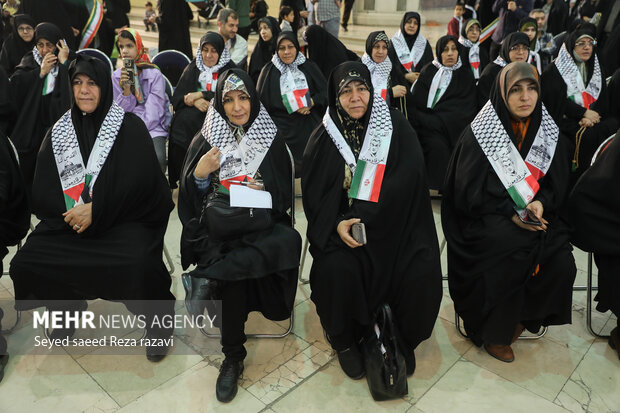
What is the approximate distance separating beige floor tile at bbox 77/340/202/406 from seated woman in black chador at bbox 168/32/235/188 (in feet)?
6.92

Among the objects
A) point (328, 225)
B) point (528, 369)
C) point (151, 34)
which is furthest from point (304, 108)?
point (151, 34)

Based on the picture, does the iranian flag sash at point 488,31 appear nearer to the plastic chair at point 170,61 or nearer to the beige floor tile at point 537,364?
the plastic chair at point 170,61

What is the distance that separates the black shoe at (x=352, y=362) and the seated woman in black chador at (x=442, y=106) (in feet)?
8.07

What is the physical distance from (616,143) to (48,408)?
307 centimetres

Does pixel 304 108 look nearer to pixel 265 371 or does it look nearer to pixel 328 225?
pixel 328 225

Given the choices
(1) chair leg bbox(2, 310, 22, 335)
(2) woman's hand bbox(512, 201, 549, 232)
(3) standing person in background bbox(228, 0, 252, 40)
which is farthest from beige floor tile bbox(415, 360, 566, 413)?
(3) standing person in background bbox(228, 0, 252, 40)

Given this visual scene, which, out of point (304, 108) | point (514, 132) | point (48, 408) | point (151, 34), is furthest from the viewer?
point (151, 34)

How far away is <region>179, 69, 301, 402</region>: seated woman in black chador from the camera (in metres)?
2.36

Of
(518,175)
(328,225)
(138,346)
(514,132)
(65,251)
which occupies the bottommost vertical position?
(138,346)

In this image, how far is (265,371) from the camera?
2.53 meters

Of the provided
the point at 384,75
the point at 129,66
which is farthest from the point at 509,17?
the point at 129,66

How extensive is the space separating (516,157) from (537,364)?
1097mm

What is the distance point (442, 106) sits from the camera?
15.4ft

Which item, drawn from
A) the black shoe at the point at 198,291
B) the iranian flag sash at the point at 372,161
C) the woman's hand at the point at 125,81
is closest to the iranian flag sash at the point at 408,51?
the woman's hand at the point at 125,81
